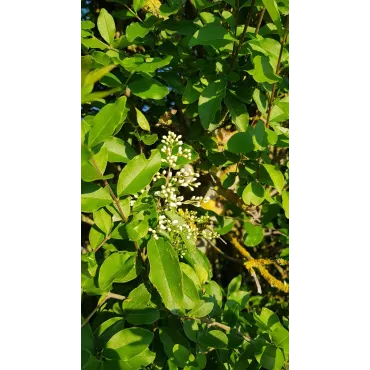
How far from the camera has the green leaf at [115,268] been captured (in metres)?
0.54

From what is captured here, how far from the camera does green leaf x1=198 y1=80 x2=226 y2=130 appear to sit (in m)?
0.61

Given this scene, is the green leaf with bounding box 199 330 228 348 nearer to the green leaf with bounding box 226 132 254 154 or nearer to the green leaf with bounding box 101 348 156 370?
the green leaf with bounding box 101 348 156 370

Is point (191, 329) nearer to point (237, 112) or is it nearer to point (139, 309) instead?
point (139, 309)

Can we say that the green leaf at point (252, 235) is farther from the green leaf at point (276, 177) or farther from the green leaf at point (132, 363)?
the green leaf at point (132, 363)

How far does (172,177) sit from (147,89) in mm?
121

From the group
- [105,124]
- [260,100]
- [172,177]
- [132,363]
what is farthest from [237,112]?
[132,363]

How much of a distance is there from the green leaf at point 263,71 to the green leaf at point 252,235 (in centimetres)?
40

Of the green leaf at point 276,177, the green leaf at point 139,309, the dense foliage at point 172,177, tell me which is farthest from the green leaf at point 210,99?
the green leaf at point 139,309

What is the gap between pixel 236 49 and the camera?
24.2 inches
